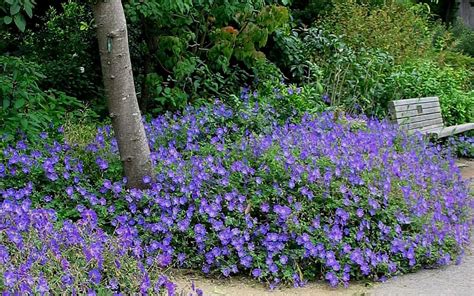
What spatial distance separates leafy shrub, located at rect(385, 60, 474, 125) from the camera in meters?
8.20

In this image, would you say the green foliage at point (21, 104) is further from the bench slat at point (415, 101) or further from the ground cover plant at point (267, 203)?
the bench slat at point (415, 101)

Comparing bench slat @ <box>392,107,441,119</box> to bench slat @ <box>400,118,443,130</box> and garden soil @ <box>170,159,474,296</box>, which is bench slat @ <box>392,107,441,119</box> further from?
garden soil @ <box>170,159,474,296</box>

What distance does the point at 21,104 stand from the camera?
4961 mm

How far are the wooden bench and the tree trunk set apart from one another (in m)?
3.55

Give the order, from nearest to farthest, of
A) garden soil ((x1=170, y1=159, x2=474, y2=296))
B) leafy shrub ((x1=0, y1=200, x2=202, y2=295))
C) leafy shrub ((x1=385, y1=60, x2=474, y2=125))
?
leafy shrub ((x1=0, y1=200, x2=202, y2=295)) < garden soil ((x1=170, y1=159, x2=474, y2=296)) < leafy shrub ((x1=385, y1=60, x2=474, y2=125))

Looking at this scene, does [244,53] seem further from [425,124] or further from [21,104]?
[21,104]

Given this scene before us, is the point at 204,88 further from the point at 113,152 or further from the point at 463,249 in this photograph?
the point at 463,249

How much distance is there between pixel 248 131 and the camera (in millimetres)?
5418

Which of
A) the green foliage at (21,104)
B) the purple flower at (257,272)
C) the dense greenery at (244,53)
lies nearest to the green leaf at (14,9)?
the green foliage at (21,104)

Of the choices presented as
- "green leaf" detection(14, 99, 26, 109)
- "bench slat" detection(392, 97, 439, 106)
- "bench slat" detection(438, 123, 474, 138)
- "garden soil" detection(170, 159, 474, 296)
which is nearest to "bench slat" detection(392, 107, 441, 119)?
"bench slat" detection(392, 97, 439, 106)

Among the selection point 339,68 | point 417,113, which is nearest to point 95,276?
point 339,68

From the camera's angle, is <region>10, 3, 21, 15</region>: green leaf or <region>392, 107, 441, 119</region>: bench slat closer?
<region>10, 3, 21, 15</region>: green leaf

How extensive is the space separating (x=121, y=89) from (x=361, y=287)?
1.85 m

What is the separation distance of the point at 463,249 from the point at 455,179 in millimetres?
1144
